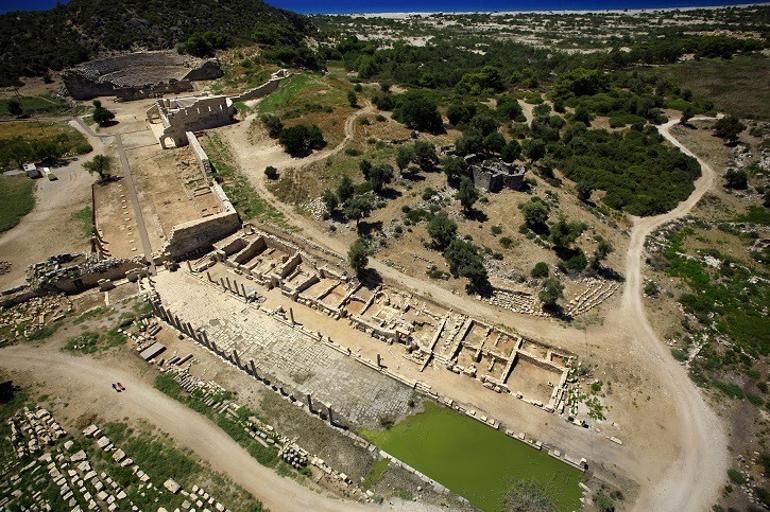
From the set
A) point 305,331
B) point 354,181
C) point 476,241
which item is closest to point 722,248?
point 476,241

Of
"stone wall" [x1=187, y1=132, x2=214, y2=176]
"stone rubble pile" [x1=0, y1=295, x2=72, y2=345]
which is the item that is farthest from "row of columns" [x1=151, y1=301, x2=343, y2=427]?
"stone wall" [x1=187, y1=132, x2=214, y2=176]

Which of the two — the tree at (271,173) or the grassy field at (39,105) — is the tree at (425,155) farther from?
the grassy field at (39,105)

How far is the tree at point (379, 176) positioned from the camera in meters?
44.1

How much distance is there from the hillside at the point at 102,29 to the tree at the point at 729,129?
303 feet

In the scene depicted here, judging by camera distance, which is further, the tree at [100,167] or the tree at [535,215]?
the tree at [100,167]

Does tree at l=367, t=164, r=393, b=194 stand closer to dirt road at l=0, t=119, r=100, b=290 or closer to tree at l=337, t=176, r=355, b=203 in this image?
tree at l=337, t=176, r=355, b=203

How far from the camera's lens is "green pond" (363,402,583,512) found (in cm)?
2177

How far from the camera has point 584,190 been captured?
47.6m

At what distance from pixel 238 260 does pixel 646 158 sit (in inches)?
2294

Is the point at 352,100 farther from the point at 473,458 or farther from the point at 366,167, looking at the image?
the point at 473,458

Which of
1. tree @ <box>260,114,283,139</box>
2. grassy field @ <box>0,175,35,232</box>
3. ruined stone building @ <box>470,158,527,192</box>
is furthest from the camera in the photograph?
tree @ <box>260,114,283,139</box>

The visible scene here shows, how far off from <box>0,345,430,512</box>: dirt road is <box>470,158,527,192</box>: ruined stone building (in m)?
34.8

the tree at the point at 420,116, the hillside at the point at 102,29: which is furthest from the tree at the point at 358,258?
the hillside at the point at 102,29

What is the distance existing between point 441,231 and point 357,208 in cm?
860
